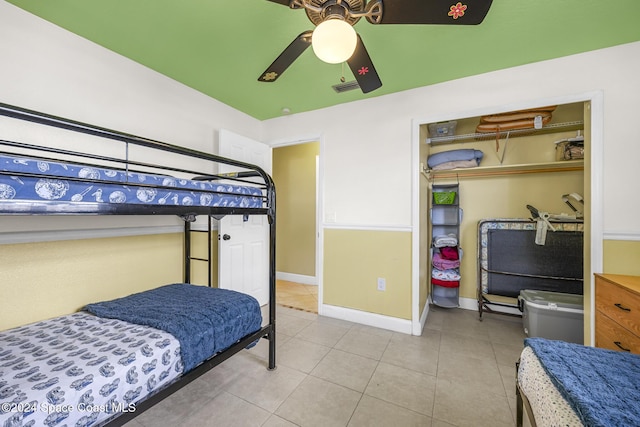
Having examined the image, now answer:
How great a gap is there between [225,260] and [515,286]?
329 centimetres

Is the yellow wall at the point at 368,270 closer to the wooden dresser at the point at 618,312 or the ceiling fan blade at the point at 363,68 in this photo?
the wooden dresser at the point at 618,312

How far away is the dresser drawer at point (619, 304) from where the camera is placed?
1.42 meters

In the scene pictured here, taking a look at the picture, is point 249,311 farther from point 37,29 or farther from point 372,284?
point 37,29

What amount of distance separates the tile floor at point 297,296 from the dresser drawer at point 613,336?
2.49 metres

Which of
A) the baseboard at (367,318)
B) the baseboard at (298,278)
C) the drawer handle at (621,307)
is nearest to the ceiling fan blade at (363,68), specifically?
the drawer handle at (621,307)

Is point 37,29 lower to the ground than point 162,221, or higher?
higher

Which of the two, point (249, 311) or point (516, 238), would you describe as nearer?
point (249, 311)

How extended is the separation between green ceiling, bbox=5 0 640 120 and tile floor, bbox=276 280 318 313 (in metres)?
2.68

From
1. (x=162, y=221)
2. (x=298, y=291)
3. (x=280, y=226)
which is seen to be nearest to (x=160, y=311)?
(x=162, y=221)

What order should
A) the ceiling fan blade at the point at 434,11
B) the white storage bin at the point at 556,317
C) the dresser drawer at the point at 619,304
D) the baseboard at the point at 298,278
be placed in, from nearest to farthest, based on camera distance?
the ceiling fan blade at the point at 434,11
the dresser drawer at the point at 619,304
the white storage bin at the point at 556,317
the baseboard at the point at 298,278

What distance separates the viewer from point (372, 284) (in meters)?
2.73

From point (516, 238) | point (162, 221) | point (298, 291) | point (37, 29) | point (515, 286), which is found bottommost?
point (298, 291)

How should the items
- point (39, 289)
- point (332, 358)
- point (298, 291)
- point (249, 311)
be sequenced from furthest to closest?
point (298, 291)
point (332, 358)
point (249, 311)
point (39, 289)

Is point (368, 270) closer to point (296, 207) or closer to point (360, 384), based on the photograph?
point (360, 384)
